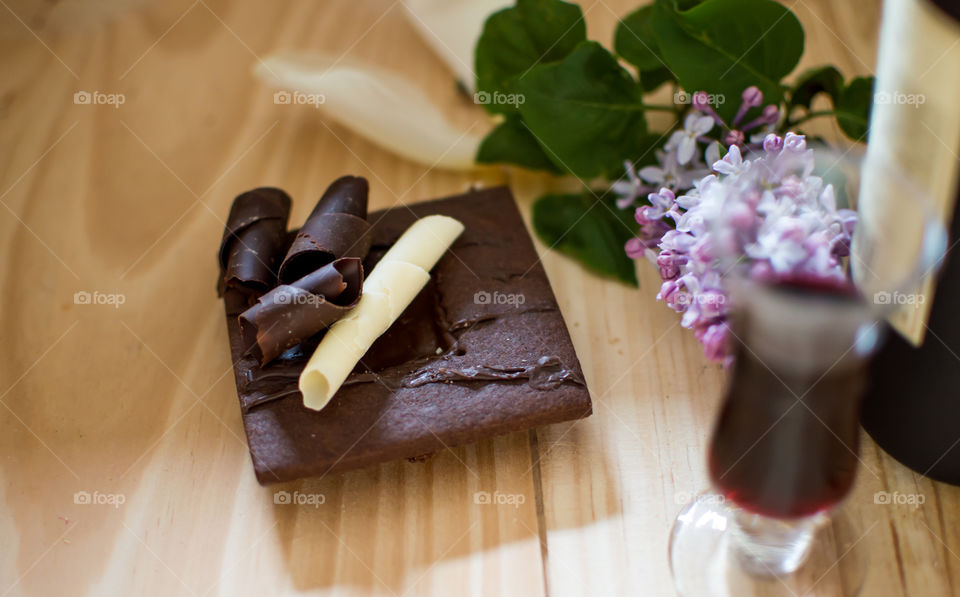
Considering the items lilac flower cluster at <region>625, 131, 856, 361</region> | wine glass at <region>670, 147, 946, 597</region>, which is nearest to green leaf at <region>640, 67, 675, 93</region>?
lilac flower cluster at <region>625, 131, 856, 361</region>

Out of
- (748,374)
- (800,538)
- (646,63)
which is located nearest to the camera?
(748,374)

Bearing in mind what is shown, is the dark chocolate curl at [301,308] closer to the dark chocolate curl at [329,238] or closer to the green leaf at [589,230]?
the dark chocolate curl at [329,238]

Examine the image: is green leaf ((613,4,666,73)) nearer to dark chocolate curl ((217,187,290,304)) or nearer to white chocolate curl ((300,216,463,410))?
white chocolate curl ((300,216,463,410))

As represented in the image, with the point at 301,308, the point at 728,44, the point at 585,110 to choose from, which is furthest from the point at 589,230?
the point at 301,308

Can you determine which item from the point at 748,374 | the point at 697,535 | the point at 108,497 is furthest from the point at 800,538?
the point at 108,497

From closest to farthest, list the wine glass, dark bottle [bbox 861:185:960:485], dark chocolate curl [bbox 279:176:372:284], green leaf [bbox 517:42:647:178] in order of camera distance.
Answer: the wine glass
dark bottle [bbox 861:185:960:485]
dark chocolate curl [bbox 279:176:372:284]
green leaf [bbox 517:42:647:178]

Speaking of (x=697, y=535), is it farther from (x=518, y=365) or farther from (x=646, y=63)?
(x=646, y=63)
